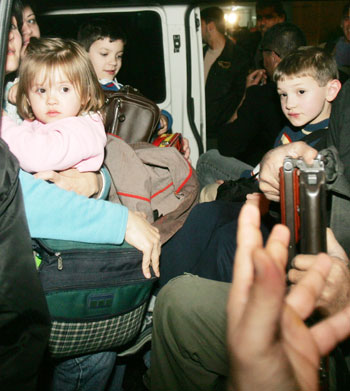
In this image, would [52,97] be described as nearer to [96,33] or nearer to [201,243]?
[201,243]

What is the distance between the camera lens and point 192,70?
3.11m

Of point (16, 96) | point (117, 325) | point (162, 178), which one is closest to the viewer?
point (117, 325)

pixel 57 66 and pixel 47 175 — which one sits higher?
pixel 57 66

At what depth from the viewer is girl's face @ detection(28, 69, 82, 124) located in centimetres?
166

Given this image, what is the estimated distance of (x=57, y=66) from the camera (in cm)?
168

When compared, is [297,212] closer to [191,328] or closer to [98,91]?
[191,328]

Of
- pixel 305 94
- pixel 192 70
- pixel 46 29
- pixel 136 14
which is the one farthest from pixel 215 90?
pixel 305 94

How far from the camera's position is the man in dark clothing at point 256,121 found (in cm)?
279

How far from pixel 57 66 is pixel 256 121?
156 cm

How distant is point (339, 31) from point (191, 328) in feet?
17.6

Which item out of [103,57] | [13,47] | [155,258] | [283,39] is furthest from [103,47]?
[155,258]

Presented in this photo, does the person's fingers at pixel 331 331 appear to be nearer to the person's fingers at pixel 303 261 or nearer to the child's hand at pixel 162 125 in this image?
the person's fingers at pixel 303 261

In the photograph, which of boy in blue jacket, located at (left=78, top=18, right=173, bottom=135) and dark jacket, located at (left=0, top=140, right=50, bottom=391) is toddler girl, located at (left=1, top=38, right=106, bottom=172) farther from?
boy in blue jacket, located at (left=78, top=18, right=173, bottom=135)

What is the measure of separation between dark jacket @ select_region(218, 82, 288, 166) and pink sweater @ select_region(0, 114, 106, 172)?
55.9 inches
